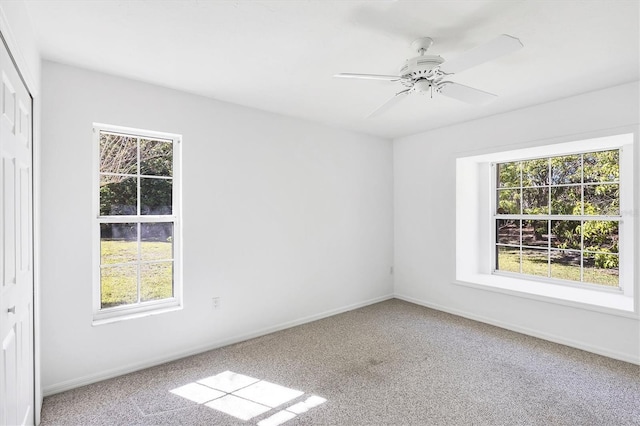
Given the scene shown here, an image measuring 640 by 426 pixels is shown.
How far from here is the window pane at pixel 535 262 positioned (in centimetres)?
378

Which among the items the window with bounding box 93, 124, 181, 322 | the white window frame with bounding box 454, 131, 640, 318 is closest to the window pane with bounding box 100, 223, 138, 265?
the window with bounding box 93, 124, 181, 322

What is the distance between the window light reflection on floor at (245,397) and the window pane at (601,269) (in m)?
3.16

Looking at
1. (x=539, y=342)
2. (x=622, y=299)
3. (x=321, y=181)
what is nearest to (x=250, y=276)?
(x=321, y=181)

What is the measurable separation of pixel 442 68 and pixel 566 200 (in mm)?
2752

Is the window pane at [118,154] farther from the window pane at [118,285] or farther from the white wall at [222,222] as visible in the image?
the window pane at [118,285]

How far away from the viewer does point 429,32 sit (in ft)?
6.36

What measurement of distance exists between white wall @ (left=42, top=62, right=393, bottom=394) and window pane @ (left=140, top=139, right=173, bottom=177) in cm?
16

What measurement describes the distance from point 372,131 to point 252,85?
2001 mm

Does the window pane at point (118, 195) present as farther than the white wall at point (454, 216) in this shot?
No

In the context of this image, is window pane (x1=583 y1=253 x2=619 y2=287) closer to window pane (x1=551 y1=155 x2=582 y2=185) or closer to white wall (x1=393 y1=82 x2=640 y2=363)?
white wall (x1=393 y1=82 x2=640 y2=363)

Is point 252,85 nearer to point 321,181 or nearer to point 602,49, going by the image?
point 321,181

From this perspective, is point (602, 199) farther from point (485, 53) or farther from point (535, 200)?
point (485, 53)

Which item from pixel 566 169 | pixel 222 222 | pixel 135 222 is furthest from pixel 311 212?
pixel 566 169

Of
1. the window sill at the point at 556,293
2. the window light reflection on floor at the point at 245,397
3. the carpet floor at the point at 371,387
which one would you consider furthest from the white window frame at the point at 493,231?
the window light reflection on floor at the point at 245,397
